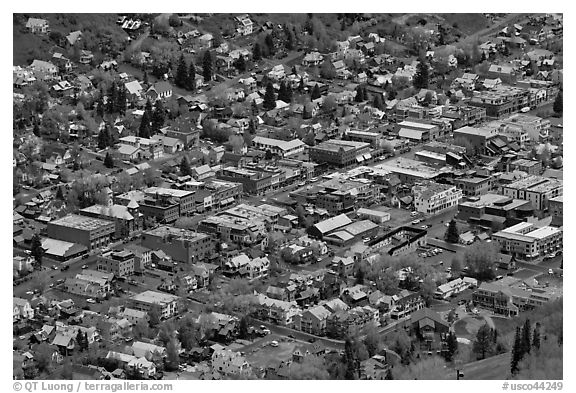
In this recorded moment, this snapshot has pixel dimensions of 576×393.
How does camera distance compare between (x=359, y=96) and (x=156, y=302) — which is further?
(x=359, y=96)

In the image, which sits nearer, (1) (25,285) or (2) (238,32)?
(1) (25,285)

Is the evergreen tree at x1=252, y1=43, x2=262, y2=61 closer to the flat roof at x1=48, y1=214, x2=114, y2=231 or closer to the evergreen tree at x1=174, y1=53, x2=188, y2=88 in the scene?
the evergreen tree at x1=174, y1=53, x2=188, y2=88

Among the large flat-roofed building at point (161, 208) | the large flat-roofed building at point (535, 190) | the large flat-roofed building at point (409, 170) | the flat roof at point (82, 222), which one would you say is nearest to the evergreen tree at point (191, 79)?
the large flat-roofed building at point (409, 170)

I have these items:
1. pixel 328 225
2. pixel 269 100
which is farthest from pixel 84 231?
pixel 269 100

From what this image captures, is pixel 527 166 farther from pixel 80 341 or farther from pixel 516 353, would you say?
pixel 80 341

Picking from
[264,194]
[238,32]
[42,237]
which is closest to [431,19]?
[238,32]

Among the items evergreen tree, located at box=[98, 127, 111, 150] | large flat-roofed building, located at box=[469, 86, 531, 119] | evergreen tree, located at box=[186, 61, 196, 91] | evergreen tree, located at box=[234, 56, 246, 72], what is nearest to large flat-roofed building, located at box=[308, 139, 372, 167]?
evergreen tree, located at box=[98, 127, 111, 150]

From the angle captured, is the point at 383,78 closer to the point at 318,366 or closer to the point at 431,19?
the point at 431,19
